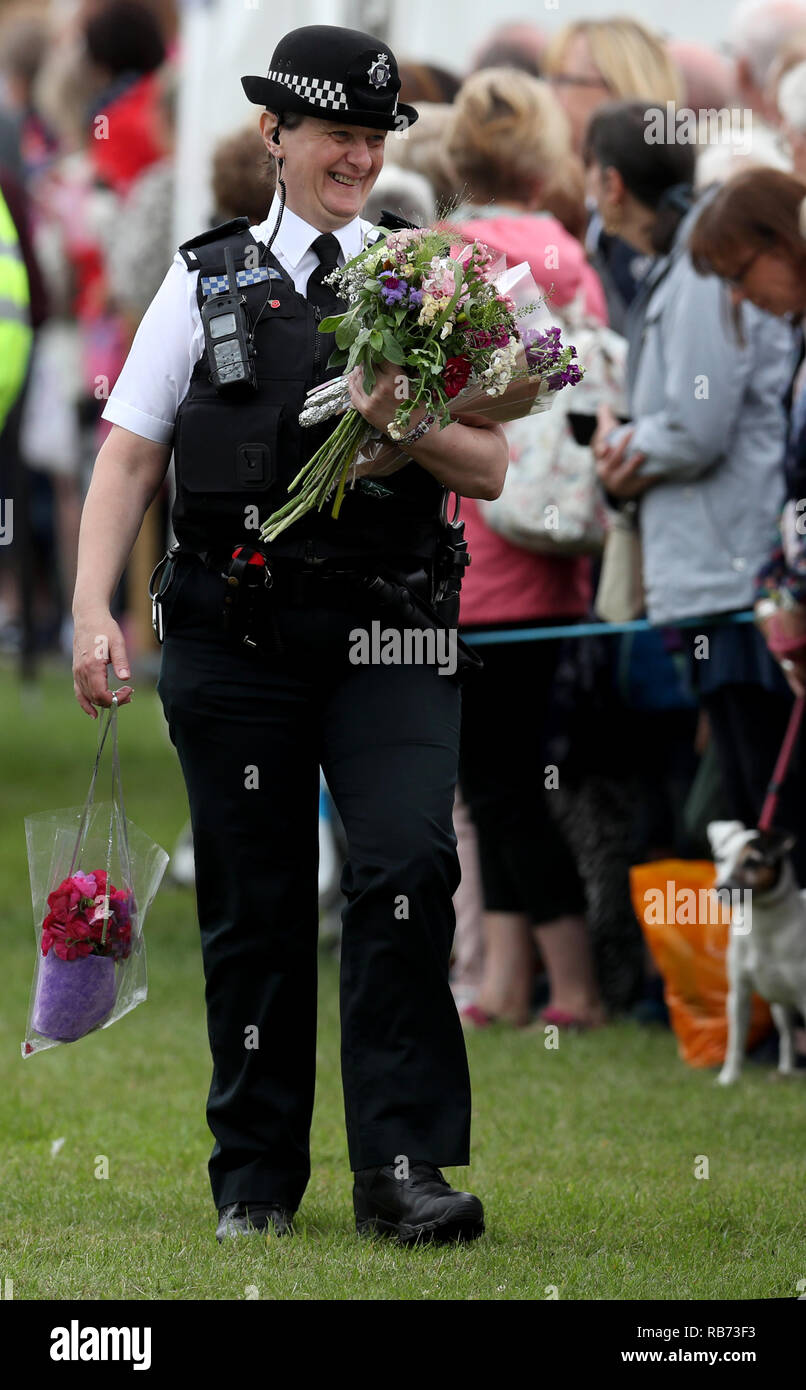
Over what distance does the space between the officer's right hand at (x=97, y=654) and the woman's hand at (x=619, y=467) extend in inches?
96.6

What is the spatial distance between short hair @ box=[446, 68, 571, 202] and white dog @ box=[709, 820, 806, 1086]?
2.10 metres

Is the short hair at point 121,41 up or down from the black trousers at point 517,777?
up

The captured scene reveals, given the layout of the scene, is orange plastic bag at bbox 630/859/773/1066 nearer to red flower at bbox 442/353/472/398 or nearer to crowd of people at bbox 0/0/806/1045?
crowd of people at bbox 0/0/806/1045

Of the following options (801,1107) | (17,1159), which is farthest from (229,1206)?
(801,1107)

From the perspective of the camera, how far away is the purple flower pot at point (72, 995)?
13.1 feet

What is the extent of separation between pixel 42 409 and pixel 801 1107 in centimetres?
870

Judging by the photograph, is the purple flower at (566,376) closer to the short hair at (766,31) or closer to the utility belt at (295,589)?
the utility belt at (295,589)

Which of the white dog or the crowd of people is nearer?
the white dog

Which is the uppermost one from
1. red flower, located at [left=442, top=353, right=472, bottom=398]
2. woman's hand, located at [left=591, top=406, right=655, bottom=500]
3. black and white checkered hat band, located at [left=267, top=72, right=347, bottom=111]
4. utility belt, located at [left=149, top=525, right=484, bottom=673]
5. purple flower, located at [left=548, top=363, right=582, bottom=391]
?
black and white checkered hat band, located at [left=267, top=72, right=347, bottom=111]

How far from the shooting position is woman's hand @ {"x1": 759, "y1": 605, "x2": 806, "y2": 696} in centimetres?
547

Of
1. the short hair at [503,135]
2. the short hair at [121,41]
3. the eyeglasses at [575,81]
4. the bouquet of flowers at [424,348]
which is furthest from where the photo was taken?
the short hair at [121,41]

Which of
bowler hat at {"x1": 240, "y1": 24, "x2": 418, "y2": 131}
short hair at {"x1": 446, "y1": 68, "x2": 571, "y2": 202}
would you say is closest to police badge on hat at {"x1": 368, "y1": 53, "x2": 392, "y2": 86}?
bowler hat at {"x1": 240, "y1": 24, "x2": 418, "y2": 131}

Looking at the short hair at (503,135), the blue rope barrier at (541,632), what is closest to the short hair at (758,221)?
the short hair at (503,135)
